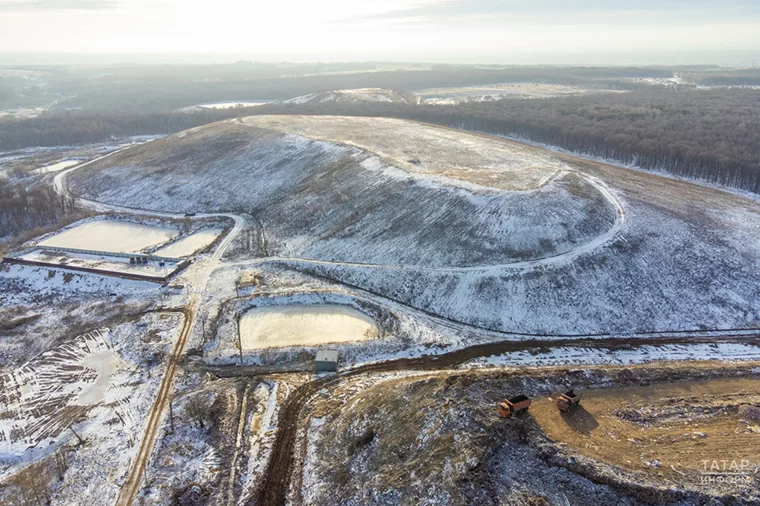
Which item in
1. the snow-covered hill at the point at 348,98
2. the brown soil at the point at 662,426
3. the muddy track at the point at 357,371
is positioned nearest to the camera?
the brown soil at the point at 662,426

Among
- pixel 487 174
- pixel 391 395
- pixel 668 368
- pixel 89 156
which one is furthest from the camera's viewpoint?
pixel 89 156

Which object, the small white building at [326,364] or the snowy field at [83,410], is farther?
the small white building at [326,364]

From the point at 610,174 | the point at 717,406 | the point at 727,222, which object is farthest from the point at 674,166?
the point at 717,406

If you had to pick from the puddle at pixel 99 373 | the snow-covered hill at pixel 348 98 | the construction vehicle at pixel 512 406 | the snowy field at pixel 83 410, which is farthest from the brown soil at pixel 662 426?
the snow-covered hill at pixel 348 98

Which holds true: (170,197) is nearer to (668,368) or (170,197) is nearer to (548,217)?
(548,217)

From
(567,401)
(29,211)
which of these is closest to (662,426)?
(567,401)

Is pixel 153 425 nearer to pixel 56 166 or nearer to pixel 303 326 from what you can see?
pixel 303 326

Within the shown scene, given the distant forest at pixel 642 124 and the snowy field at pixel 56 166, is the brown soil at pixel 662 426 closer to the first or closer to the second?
the distant forest at pixel 642 124
